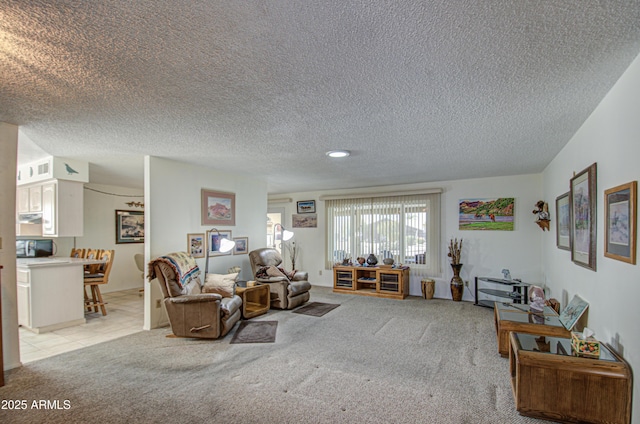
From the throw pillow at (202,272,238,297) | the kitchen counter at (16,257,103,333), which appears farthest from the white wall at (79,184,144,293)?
the throw pillow at (202,272,238,297)

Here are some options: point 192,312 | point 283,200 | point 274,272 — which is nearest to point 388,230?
point 274,272

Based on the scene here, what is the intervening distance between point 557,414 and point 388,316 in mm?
2695

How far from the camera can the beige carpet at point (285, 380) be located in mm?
2227

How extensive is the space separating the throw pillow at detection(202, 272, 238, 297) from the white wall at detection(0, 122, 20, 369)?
190 centimetres

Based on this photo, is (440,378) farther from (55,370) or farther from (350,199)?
(350,199)

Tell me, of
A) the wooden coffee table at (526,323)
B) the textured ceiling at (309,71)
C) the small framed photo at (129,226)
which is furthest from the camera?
the small framed photo at (129,226)

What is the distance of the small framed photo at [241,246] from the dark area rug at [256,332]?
1517 millimetres

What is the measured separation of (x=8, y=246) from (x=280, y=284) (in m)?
3.26

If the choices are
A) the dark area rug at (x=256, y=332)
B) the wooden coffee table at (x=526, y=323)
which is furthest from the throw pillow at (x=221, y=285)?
the wooden coffee table at (x=526, y=323)

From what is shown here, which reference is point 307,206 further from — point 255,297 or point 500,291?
point 500,291

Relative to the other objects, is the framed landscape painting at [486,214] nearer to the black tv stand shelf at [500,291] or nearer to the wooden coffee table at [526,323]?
the black tv stand shelf at [500,291]

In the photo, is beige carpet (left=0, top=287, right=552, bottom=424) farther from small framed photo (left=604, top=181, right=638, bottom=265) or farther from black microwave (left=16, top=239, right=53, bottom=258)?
black microwave (left=16, top=239, right=53, bottom=258)

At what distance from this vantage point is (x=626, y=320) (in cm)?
185

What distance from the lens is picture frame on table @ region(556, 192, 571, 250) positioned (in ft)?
10.8
